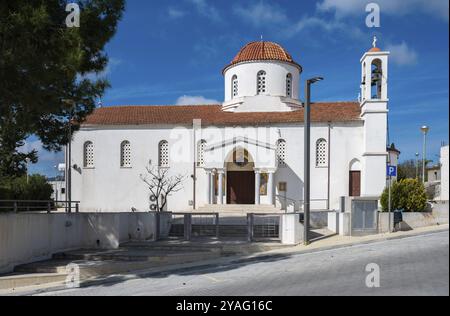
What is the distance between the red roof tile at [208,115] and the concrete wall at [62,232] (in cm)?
1513

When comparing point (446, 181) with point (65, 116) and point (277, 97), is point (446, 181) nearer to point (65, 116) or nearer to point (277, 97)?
point (65, 116)

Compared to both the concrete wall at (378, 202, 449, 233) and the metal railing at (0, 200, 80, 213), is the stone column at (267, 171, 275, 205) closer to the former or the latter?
the concrete wall at (378, 202, 449, 233)

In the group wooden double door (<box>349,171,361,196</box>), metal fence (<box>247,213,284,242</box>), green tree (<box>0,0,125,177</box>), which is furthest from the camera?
wooden double door (<box>349,171,361,196</box>)

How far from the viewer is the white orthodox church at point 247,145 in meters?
29.7

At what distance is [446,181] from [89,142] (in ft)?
110

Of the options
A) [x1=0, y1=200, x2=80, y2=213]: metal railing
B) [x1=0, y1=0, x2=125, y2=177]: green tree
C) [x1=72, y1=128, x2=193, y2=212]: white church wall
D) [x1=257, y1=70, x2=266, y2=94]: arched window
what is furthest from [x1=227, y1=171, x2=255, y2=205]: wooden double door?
[x1=0, y1=0, x2=125, y2=177]: green tree

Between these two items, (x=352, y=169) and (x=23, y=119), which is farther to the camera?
(x=352, y=169)

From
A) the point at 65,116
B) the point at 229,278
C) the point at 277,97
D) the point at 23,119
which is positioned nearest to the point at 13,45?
the point at 23,119

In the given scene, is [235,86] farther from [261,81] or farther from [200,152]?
[200,152]

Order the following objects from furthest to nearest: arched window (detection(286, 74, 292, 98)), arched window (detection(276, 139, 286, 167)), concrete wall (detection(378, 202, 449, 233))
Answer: arched window (detection(286, 74, 292, 98)) → arched window (detection(276, 139, 286, 167)) → concrete wall (detection(378, 202, 449, 233))

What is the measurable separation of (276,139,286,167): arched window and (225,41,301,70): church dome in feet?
25.4

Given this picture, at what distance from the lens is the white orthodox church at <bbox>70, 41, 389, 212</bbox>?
97.6 ft

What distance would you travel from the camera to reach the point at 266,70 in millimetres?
34812
